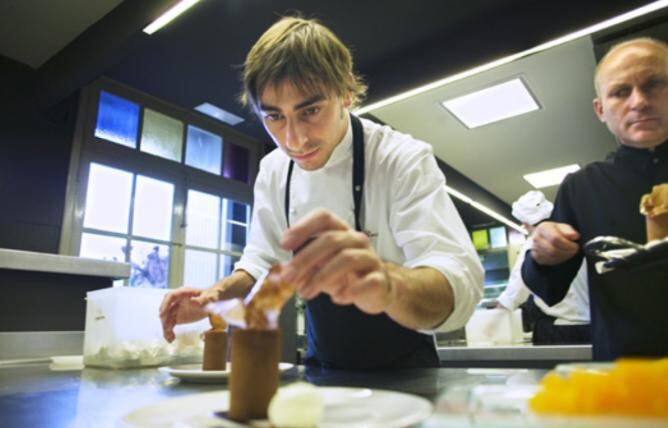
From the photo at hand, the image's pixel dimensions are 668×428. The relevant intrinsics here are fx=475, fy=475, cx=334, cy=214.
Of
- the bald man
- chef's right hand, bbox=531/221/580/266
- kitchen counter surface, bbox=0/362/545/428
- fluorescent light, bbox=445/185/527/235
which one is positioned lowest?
kitchen counter surface, bbox=0/362/545/428

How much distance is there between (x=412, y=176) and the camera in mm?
1174

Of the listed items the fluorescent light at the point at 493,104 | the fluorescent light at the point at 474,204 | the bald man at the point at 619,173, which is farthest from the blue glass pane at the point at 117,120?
the bald man at the point at 619,173

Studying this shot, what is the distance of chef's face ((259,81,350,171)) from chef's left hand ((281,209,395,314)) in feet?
2.15

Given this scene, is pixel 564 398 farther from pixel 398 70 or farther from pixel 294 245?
pixel 398 70

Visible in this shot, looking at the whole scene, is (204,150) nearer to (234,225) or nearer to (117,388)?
(234,225)

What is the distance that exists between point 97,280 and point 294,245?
2.30 metres

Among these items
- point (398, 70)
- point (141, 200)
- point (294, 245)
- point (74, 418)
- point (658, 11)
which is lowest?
point (74, 418)

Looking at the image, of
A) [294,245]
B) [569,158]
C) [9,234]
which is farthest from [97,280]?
[569,158]

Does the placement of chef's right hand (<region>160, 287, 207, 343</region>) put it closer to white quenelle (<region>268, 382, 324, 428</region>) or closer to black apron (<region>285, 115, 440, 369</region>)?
black apron (<region>285, 115, 440, 369</region>)

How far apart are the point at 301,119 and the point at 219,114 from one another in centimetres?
401

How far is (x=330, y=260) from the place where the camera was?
586mm

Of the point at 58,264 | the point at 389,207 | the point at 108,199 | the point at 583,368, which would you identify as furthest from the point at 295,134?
the point at 108,199

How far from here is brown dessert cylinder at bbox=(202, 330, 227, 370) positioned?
105 centimetres

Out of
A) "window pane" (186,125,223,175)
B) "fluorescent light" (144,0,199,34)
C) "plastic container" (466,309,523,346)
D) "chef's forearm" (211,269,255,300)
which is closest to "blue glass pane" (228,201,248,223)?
"window pane" (186,125,223,175)
